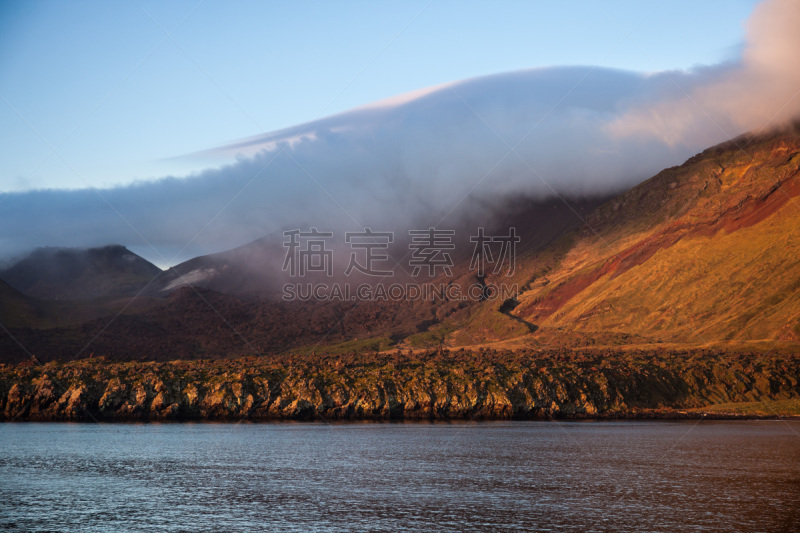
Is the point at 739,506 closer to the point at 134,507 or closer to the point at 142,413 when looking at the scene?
the point at 134,507

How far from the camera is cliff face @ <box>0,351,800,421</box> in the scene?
489ft

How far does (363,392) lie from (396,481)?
8890cm

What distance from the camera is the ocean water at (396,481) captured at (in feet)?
157

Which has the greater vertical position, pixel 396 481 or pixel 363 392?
pixel 363 392

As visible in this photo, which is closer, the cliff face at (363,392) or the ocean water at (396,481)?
the ocean water at (396,481)

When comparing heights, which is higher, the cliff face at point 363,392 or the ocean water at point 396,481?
the cliff face at point 363,392

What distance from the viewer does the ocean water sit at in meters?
48.0

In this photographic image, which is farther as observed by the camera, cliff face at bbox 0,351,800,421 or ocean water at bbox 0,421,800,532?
cliff face at bbox 0,351,800,421

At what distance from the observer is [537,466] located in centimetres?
7525

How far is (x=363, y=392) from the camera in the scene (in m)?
153

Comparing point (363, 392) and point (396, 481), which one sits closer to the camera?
point (396, 481)

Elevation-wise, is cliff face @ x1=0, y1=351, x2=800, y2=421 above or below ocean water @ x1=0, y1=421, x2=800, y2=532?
above

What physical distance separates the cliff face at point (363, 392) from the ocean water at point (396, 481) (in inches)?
1428

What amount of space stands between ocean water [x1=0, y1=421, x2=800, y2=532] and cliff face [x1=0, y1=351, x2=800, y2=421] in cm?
3626
